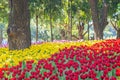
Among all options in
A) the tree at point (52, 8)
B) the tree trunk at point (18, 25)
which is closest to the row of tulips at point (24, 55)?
the tree trunk at point (18, 25)

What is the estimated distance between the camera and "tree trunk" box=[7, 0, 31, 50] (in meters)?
12.8

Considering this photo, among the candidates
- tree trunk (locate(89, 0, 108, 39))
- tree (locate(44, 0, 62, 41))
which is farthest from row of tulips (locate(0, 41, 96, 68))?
tree (locate(44, 0, 62, 41))

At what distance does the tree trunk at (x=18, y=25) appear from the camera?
41.8ft

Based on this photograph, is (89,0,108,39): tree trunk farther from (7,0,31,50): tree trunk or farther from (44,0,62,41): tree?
(44,0,62,41): tree

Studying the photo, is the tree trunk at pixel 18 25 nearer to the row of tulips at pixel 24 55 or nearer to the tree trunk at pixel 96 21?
the row of tulips at pixel 24 55

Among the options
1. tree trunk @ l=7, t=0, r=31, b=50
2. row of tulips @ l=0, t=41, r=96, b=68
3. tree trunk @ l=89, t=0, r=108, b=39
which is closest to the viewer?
row of tulips @ l=0, t=41, r=96, b=68

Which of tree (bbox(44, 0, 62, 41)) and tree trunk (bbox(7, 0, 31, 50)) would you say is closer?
tree trunk (bbox(7, 0, 31, 50))

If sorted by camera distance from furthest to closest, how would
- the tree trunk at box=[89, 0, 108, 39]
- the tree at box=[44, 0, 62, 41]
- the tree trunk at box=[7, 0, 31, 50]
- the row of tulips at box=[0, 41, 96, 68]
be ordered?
the tree at box=[44, 0, 62, 41]
the tree trunk at box=[89, 0, 108, 39]
the tree trunk at box=[7, 0, 31, 50]
the row of tulips at box=[0, 41, 96, 68]

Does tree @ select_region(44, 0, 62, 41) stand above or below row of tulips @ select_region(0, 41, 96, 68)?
above

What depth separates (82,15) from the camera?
128 ft

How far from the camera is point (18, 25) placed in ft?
42.1

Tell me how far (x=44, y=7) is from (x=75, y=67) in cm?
2815

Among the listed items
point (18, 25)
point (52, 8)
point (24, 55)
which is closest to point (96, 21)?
point (18, 25)

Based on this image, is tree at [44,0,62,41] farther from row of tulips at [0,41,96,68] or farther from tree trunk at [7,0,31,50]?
row of tulips at [0,41,96,68]
